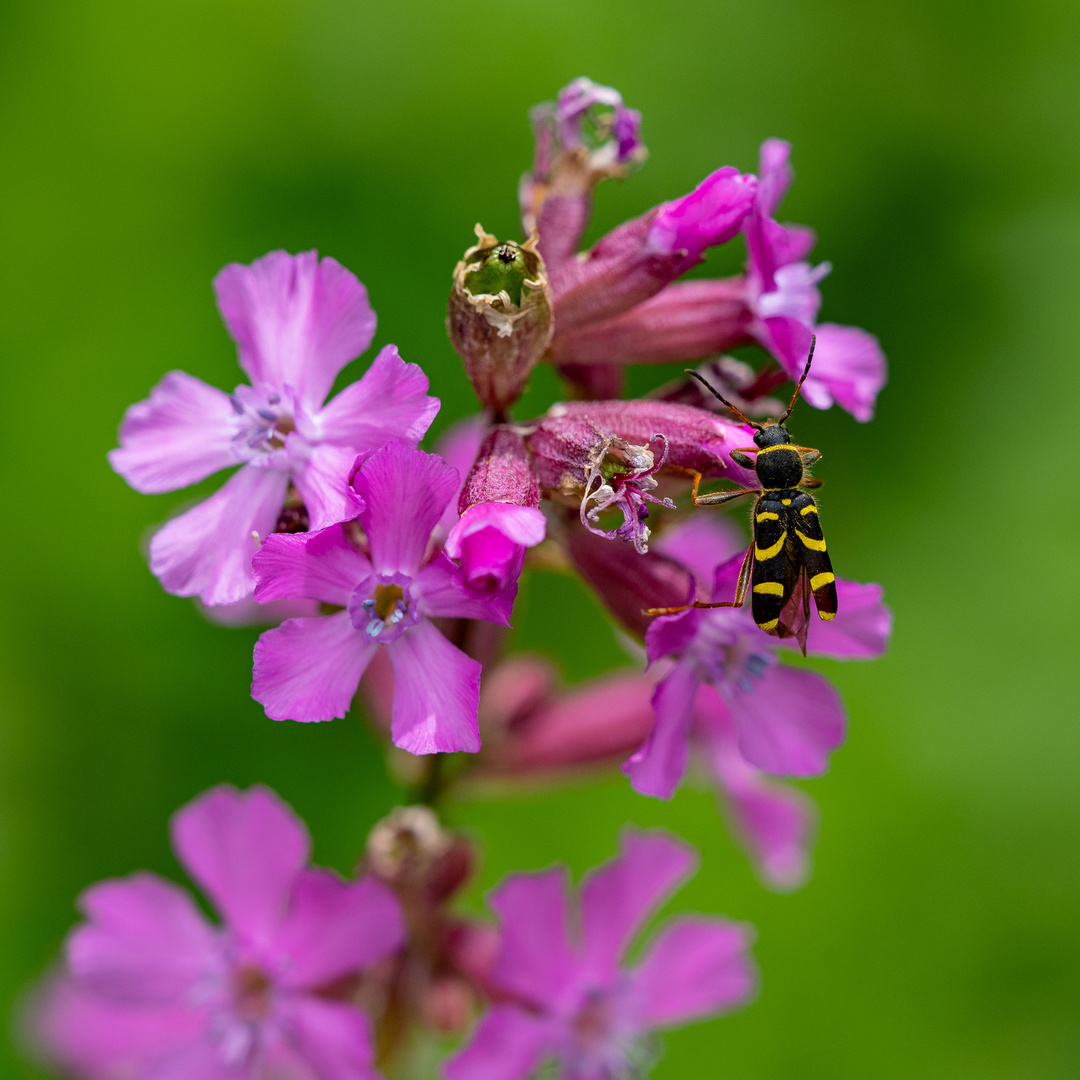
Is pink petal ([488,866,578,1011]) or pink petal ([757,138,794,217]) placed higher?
pink petal ([757,138,794,217])

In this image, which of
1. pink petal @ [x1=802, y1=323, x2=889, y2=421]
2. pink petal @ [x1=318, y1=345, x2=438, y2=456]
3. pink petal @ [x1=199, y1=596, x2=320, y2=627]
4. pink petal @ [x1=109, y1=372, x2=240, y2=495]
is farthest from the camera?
pink petal @ [x1=199, y1=596, x2=320, y2=627]

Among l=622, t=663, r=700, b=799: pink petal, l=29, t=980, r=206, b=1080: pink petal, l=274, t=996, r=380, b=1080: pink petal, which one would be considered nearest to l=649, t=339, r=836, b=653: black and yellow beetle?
l=622, t=663, r=700, b=799: pink petal

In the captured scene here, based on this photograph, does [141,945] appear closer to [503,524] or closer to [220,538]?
[220,538]

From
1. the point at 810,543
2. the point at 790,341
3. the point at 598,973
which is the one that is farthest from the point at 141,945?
the point at 790,341

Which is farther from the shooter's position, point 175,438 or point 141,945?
point 141,945

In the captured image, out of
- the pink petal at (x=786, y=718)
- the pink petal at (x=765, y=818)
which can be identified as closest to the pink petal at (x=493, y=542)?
the pink petal at (x=786, y=718)

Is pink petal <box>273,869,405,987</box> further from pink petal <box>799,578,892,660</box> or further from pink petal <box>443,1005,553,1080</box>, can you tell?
pink petal <box>799,578,892,660</box>

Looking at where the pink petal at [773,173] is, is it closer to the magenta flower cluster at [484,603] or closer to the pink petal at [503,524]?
the magenta flower cluster at [484,603]
